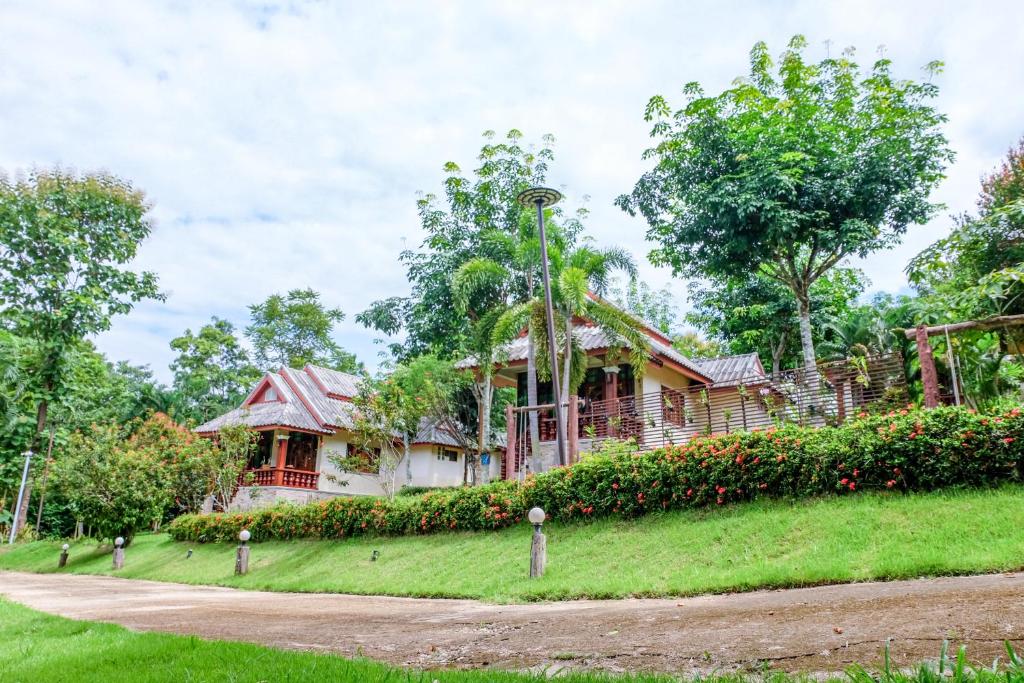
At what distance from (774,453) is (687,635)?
5573 millimetres

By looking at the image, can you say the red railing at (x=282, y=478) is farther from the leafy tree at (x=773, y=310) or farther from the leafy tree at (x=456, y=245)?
the leafy tree at (x=773, y=310)

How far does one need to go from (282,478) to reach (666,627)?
2186cm

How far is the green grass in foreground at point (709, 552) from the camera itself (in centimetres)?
717

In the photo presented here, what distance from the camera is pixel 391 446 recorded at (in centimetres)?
2267

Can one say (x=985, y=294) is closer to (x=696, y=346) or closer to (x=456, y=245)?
(x=456, y=245)

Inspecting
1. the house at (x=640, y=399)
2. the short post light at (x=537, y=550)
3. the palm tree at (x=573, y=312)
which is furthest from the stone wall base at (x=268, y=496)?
the short post light at (x=537, y=550)

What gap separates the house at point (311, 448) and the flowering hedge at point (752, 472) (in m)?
11.1

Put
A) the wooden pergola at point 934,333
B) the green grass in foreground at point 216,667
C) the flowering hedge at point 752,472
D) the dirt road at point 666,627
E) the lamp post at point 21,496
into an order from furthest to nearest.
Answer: the lamp post at point 21,496
the wooden pergola at point 934,333
the flowering hedge at point 752,472
the dirt road at point 666,627
the green grass in foreground at point 216,667

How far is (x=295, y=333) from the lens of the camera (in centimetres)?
4209

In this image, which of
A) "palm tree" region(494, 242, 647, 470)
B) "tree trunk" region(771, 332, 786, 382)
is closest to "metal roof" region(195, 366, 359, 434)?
"palm tree" region(494, 242, 647, 470)

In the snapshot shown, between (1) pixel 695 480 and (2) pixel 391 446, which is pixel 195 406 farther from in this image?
(1) pixel 695 480

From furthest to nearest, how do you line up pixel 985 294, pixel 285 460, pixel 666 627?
pixel 285 460, pixel 985 294, pixel 666 627

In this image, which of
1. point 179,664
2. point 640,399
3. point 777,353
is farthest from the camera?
point 777,353

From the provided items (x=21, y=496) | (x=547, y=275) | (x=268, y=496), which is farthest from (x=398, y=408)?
(x=21, y=496)
